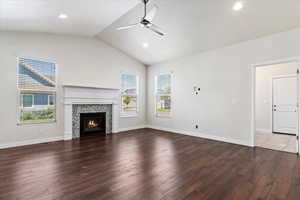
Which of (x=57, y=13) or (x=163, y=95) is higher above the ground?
(x=57, y=13)

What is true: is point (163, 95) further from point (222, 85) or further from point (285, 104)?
point (285, 104)

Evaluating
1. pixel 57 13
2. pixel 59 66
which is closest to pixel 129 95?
pixel 59 66

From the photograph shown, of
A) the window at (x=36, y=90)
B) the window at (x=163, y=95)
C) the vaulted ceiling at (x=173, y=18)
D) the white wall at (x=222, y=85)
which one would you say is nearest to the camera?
the vaulted ceiling at (x=173, y=18)

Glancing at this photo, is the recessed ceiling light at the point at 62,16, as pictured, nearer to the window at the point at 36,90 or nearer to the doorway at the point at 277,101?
the window at the point at 36,90

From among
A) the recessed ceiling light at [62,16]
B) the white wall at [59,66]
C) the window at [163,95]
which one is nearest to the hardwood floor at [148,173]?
the white wall at [59,66]

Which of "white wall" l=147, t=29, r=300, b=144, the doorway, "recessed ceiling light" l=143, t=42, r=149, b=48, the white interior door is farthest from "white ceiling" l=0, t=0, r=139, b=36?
the white interior door

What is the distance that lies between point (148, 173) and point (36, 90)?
4.08m

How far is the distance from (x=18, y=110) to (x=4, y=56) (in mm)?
1418

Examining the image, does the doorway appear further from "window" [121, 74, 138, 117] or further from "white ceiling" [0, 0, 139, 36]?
"white ceiling" [0, 0, 139, 36]

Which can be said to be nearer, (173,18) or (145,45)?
(173,18)

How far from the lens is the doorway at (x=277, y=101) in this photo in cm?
583

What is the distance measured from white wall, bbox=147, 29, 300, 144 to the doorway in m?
1.72

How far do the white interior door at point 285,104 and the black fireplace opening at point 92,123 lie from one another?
6.56 meters

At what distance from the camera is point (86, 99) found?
556cm
